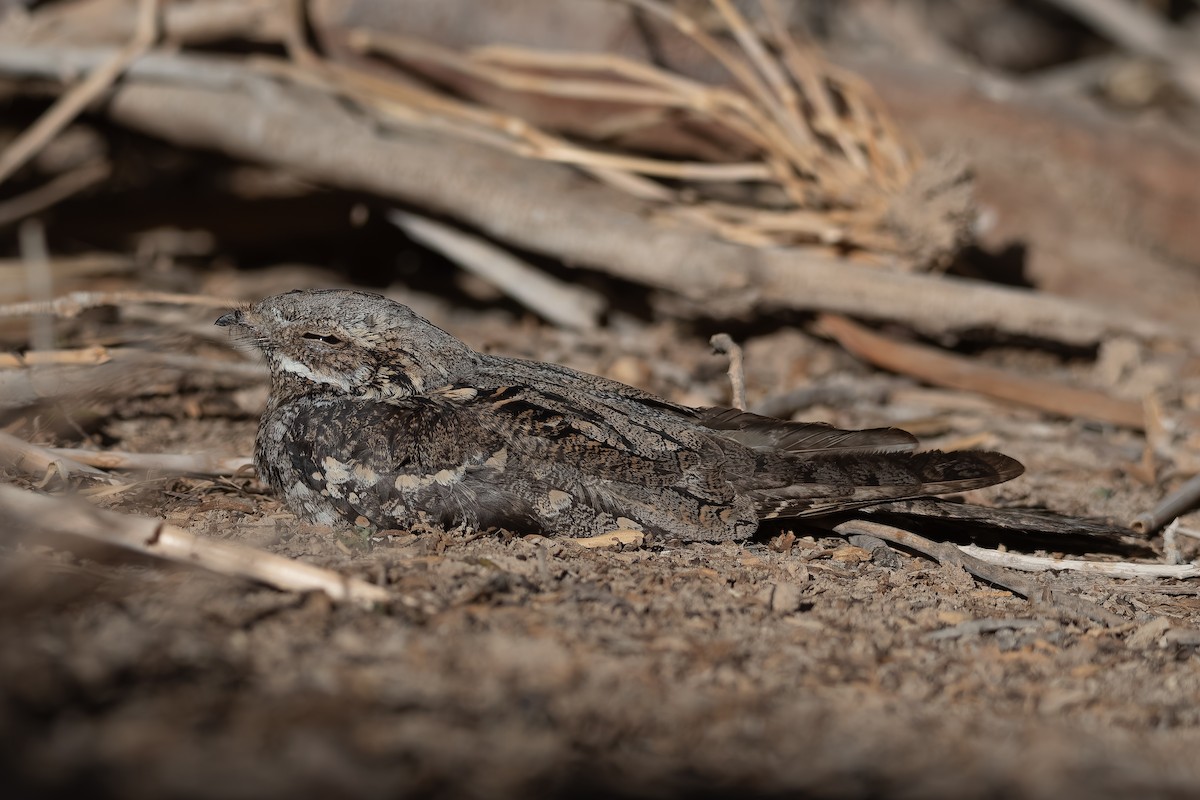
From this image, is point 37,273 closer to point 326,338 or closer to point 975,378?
point 326,338

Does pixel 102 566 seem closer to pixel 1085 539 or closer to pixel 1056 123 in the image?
pixel 1085 539

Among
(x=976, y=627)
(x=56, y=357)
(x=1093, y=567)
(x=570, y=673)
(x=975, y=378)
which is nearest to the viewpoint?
(x=570, y=673)

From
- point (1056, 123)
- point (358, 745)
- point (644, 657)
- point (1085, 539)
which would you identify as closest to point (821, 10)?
point (1056, 123)

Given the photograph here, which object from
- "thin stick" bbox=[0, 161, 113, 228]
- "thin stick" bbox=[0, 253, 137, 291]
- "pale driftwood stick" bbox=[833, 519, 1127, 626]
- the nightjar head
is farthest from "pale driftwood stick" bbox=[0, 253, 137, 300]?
"pale driftwood stick" bbox=[833, 519, 1127, 626]

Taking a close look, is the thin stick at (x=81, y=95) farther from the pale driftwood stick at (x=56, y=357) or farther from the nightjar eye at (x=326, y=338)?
the nightjar eye at (x=326, y=338)

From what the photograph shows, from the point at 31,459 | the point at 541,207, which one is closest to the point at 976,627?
the point at 31,459

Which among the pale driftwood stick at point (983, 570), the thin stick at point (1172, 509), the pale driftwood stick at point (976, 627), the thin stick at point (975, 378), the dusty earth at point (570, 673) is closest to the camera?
the dusty earth at point (570, 673)

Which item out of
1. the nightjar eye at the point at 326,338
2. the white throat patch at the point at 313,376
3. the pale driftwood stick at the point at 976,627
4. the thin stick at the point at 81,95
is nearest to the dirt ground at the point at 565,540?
the pale driftwood stick at the point at 976,627
